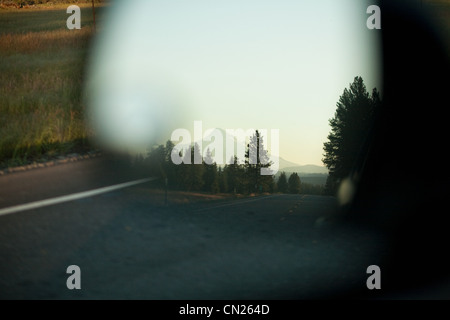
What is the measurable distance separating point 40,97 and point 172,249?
13.1 meters

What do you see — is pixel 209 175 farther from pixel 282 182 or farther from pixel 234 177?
pixel 282 182

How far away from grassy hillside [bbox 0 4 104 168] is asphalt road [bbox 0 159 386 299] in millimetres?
4241

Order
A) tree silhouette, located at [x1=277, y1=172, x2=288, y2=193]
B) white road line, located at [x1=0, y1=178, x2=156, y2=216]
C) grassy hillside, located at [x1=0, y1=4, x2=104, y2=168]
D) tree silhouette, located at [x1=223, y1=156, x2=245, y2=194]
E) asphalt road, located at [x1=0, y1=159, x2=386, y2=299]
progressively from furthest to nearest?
tree silhouette, located at [x1=277, y1=172, x2=288, y2=193] → grassy hillside, located at [x1=0, y1=4, x2=104, y2=168] → tree silhouette, located at [x1=223, y1=156, x2=245, y2=194] → white road line, located at [x1=0, y1=178, x2=156, y2=216] → asphalt road, located at [x1=0, y1=159, x2=386, y2=299]

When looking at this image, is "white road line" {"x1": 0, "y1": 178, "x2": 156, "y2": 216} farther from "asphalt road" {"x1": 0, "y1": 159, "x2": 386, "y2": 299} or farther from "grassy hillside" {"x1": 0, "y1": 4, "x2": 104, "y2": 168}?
"grassy hillside" {"x1": 0, "y1": 4, "x2": 104, "y2": 168}

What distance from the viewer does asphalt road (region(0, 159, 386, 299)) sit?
5.70 metres

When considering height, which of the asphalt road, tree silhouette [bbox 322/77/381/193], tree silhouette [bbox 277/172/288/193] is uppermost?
tree silhouette [bbox 322/77/381/193]

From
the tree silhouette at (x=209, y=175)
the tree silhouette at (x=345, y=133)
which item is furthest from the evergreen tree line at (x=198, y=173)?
the tree silhouette at (x=345, y=133)

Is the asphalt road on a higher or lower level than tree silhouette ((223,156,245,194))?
lower

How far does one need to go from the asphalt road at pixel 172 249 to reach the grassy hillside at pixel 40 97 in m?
4.24

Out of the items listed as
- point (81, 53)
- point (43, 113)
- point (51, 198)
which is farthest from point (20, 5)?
point (51, 198)

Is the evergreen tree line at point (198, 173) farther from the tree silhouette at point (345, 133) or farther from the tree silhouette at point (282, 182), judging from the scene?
the tree silhouette at point (282, 182)

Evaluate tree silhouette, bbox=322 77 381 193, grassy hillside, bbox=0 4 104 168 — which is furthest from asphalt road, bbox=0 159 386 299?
grassy hillside, bbox=0 4 104 168

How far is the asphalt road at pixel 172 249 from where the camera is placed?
5703mm

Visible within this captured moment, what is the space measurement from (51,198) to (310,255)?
13.5 ft
